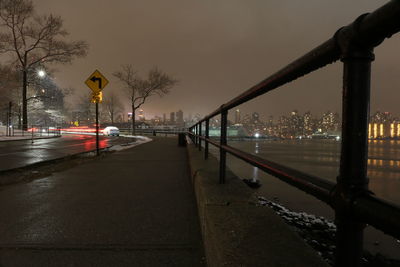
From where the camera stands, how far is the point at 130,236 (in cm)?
277

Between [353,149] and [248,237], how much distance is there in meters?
1.07

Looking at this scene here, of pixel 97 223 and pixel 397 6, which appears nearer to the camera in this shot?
pixel 397 6

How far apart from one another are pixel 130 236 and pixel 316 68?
7.80 feet

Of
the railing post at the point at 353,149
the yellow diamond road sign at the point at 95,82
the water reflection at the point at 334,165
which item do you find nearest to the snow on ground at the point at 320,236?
the water reflection at the point at 334,165

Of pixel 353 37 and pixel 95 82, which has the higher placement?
pixel 95 82

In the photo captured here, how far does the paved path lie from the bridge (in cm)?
1

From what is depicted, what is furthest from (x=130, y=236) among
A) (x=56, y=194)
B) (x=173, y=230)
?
(x=56, y=194)

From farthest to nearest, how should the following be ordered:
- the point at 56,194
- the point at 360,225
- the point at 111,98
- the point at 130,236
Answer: the point at 111,98
the point at 56,194
the point at 130,236
the point at 360,225

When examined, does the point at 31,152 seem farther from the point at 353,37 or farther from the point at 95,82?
the point at 353,37

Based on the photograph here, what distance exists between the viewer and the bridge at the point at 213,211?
2.99ft

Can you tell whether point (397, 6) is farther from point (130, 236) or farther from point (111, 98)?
point (111, 98)

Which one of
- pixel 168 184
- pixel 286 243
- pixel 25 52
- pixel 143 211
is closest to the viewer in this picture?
pixel 286 243

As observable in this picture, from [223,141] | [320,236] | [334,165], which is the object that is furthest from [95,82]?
[334,165]

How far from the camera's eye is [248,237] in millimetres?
1792
